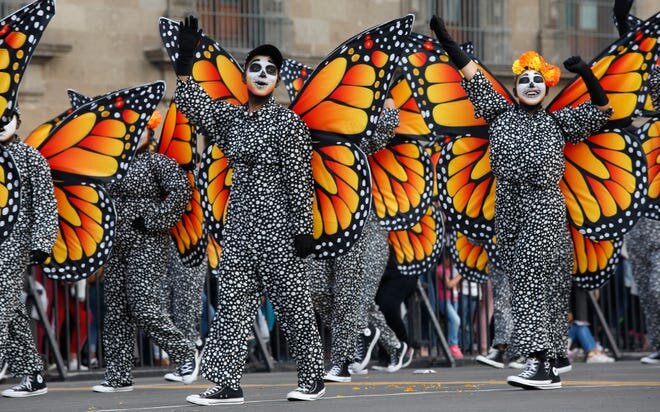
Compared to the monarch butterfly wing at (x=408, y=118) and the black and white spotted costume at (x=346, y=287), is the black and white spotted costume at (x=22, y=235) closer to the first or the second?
the black and white spotted costume at (x=346, y=287)

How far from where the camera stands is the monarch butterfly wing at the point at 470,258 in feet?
47.1

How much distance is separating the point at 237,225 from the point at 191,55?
1.07 m

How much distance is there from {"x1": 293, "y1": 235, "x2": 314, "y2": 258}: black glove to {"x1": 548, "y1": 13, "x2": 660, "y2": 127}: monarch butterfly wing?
7.32 feet

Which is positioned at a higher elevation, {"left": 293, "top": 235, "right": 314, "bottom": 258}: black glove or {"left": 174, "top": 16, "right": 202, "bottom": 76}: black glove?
{"left": 174, "top": 16, "right": 202, "bottom": 76}: black glove

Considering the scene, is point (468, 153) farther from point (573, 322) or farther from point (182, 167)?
point (573, 322)

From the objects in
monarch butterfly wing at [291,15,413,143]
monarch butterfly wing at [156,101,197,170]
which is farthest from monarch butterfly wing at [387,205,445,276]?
monarch butterfly wing at [291,15,413,143]

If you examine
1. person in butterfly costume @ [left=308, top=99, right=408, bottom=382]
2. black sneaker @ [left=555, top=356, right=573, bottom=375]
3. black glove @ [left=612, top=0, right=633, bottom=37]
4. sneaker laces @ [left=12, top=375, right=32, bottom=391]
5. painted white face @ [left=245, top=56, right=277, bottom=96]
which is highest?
black glove @ [left=612, top=0, right=633, bottom=37]

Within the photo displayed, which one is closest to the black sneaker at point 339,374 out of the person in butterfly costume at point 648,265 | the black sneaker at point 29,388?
the black sneaker at point 29,388

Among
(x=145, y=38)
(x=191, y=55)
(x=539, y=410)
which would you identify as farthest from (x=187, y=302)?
(x=145, y=38)

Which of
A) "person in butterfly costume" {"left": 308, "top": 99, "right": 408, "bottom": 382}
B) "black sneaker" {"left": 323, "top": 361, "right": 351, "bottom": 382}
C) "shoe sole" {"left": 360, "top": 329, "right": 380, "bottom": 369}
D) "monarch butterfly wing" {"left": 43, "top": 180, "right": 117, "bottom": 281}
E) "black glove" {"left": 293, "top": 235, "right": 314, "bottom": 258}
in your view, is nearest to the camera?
"black glove" {"left": 293, "top": 235, "right": 314, "bottom": 258}

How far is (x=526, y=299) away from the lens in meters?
11.3

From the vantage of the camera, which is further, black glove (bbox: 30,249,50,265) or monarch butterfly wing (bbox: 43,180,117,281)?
monarch butterfly wing (bbox: 43,180,117,281)

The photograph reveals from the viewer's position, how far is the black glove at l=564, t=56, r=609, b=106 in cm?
1107

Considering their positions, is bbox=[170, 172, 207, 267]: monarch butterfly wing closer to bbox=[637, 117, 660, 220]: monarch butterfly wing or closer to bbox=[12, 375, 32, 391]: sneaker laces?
bbox=[12, 375, 32, 391]: sneaker laces
